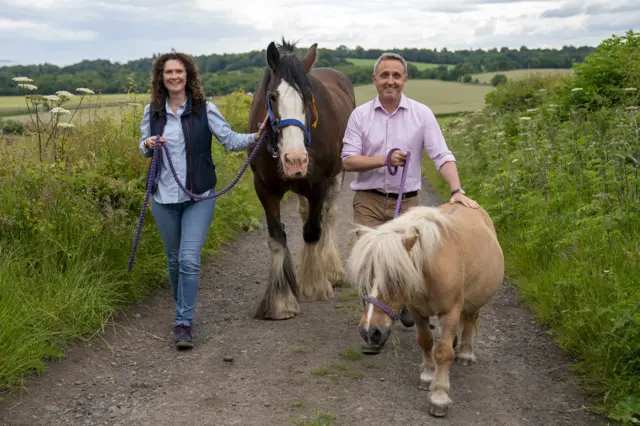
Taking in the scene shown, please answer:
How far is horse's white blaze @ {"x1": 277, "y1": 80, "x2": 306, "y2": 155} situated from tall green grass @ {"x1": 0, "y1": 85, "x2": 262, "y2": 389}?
2.00 meters

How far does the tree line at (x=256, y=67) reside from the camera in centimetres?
952

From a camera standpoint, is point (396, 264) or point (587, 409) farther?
point (587, 409)

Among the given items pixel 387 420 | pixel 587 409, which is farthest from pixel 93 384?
pixel 587 409

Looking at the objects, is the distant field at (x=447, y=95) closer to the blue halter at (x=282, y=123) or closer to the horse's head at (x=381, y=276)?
the blue halter at (x=282, y=123)

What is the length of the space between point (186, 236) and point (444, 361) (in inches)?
89.4

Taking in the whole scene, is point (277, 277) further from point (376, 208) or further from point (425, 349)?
point (425, 349)

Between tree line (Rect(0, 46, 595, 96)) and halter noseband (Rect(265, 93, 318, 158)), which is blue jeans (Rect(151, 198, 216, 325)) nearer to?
halter noseband (Rect(265, 93, 318, 158))

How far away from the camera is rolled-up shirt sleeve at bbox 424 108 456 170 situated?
443cm

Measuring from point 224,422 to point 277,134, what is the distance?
87.6 inches

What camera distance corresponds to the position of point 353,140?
4.62 metres

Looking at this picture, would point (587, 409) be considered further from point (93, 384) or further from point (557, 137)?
point (557, 137)

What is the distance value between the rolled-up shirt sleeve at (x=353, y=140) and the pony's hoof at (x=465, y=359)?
1606 mm

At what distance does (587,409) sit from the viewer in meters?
3.70

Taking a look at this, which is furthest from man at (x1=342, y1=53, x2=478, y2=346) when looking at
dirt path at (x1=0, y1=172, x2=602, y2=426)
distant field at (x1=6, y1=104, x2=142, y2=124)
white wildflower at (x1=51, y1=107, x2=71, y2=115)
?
distant field at (x1=6, y1=104, x2=142, y2=124)
